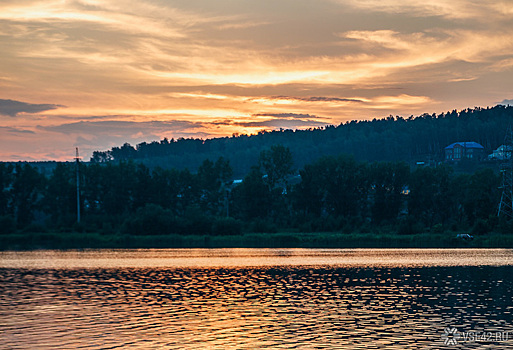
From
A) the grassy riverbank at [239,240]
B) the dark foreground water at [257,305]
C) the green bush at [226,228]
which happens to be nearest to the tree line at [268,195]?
the green bush at [226,228]

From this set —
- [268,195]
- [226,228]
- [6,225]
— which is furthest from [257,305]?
[268,195]

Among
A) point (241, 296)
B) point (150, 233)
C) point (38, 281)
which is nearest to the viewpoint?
point (241, 296)

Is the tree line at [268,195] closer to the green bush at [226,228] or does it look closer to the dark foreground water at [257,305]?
the green bush at [226,228]

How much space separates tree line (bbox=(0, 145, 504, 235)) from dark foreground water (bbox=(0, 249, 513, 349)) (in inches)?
2941

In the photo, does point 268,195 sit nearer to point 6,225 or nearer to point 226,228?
point 226,228

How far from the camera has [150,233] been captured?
473ft

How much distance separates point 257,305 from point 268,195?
412 ft

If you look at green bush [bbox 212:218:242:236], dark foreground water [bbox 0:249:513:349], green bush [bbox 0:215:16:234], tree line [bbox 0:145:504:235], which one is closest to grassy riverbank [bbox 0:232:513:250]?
green bush [bbox 212:218:242:236]

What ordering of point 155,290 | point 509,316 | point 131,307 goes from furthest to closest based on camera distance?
point 155,290 < point 131,307 < point 509,316

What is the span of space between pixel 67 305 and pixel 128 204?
131 m

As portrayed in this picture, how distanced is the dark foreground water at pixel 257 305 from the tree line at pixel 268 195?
7471cm

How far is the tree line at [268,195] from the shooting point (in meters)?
158

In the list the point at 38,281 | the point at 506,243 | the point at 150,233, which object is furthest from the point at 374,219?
the point at 38,281

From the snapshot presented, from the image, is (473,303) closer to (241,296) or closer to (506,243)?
(241,296)
